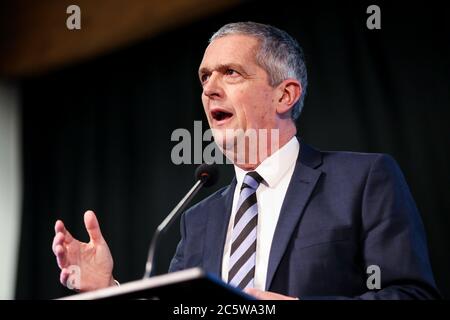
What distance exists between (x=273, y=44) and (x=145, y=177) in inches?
53.7

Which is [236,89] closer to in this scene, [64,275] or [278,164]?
[278,164]

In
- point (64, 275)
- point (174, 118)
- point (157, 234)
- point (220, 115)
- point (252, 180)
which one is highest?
point (174, 118)

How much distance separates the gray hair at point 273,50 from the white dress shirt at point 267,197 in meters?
0.27

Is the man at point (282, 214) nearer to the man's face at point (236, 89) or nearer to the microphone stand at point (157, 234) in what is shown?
the man's face at point (236, 89)

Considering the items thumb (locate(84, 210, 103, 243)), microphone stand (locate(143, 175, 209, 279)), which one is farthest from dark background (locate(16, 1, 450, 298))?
thumb (locate(84, 210, 103, 243))

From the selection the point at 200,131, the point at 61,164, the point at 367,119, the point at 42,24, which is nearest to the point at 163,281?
the point at 367,119

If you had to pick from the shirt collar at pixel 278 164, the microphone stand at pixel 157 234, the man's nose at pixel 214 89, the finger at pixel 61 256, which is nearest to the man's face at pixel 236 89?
the man's nose at pixel 214 89

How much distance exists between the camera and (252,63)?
232 centimetres

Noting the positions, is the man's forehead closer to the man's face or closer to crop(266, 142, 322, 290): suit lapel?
the man's face

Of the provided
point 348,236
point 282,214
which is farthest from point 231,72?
point 348,236

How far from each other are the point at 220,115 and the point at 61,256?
2.67 feet

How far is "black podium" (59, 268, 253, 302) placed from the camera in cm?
119

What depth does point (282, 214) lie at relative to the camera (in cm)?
198
